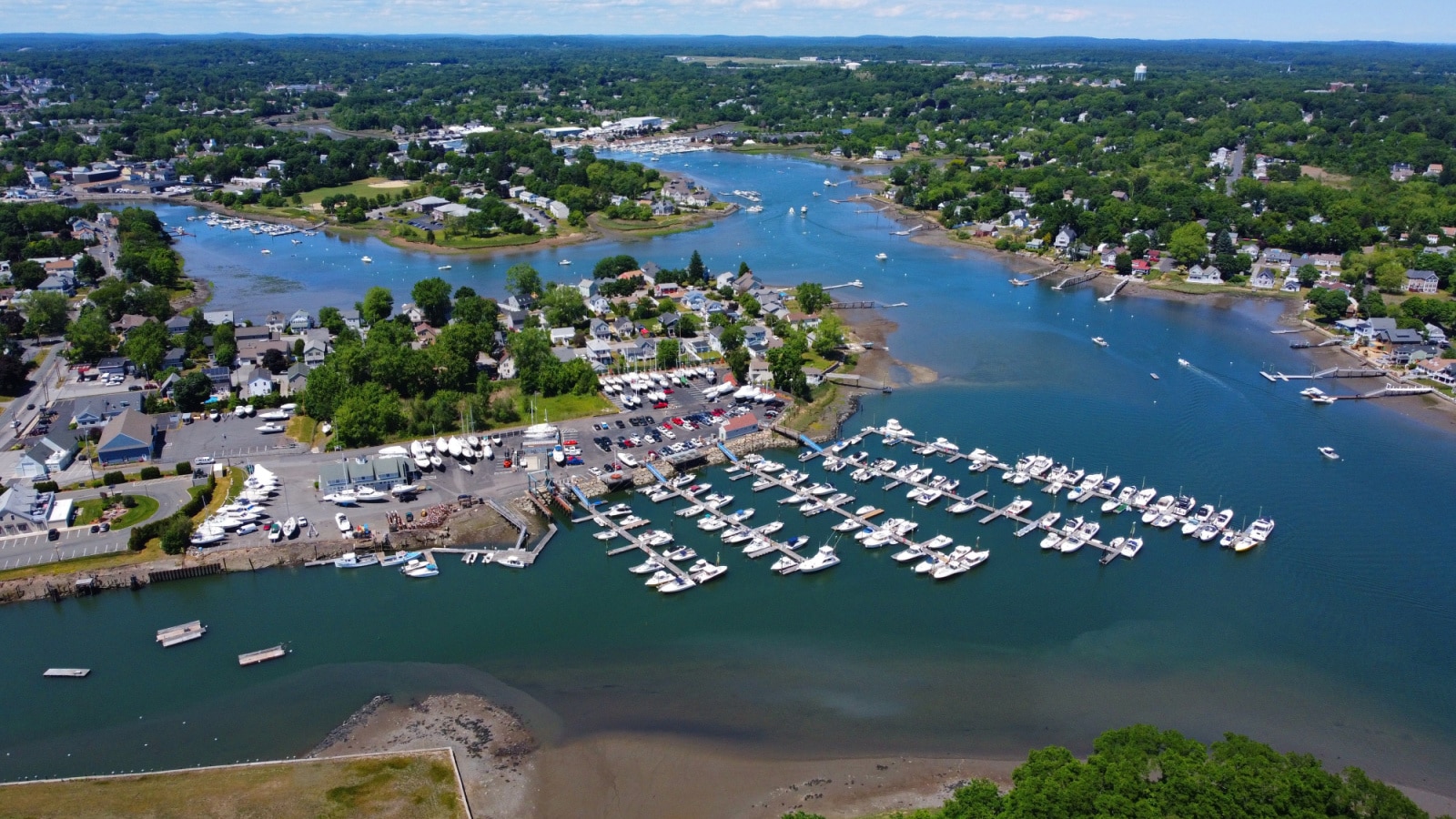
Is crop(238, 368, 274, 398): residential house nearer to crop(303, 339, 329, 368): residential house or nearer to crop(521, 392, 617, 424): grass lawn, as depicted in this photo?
crop(303, 339, 329, 368): residential house

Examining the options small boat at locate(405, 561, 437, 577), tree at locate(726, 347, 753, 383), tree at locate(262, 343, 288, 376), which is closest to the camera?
small boat at locate(405, 561, 437, 577)

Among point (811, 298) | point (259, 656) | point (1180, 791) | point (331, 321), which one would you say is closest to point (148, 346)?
point (331, 321)

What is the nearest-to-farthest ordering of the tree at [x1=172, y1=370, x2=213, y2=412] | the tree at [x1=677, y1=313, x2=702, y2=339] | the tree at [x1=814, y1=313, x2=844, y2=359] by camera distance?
1. the tree at [x1=172, y1=370, x2=213, y2=412]
2. the tree at [x1=814, y1=313, x2=844, y2=359]
3. the tree at [x1=677, y1=313, x2=702, y2=339]

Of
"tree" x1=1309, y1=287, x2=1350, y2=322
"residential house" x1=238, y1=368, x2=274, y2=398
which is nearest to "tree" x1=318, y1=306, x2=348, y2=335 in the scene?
"residential house" x1=238, y1=368, x2=274, y2=398

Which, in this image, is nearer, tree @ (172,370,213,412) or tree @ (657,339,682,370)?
tree @ (172,370,213,412)

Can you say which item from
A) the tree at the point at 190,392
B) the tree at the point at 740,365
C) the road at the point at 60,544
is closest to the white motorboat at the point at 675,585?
the tree at the point at 740,365

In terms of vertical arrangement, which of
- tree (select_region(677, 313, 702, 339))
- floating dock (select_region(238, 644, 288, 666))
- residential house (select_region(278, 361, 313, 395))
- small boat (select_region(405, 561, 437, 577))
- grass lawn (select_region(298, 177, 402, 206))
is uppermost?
grass lawn (select_region(298, 177, 402, 206))

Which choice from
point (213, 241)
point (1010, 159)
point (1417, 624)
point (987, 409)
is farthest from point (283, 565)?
point (1010, 159)

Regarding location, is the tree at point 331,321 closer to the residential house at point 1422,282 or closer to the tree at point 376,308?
the tree at point 376,308
